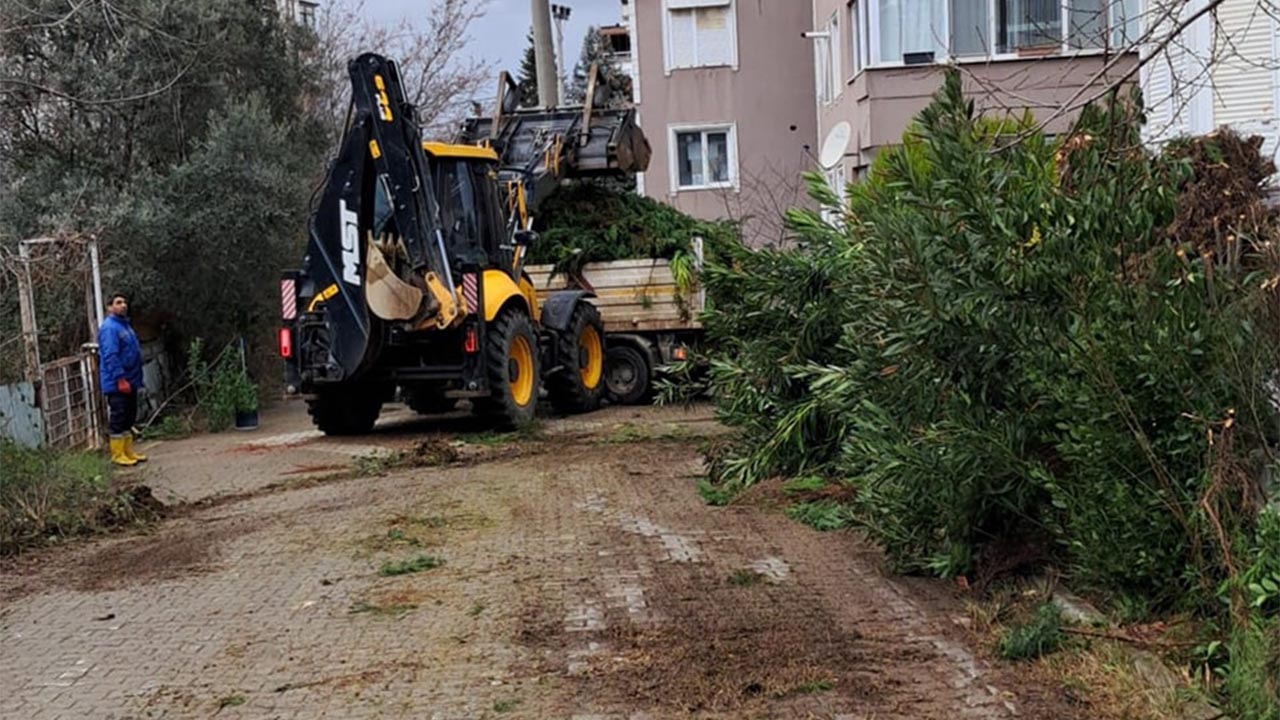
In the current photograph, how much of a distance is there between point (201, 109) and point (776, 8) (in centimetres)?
1492

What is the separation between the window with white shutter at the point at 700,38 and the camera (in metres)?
30.4

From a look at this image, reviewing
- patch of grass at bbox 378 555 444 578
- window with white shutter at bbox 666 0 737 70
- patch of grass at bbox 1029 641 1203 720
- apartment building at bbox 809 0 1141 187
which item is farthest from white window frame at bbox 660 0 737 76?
patch of grass at bbox 1029 641 1203 720

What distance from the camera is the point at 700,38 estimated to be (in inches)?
1201

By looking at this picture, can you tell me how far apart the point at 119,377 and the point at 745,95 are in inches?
769

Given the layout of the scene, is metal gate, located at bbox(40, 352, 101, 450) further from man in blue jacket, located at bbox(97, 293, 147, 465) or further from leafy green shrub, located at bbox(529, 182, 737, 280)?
leafy green shrub, located at bbox(529, 182, 737, 280)

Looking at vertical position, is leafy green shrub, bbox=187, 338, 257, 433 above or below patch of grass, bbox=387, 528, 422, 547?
above

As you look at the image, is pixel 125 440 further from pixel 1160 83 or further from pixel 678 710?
pixel 1160 83

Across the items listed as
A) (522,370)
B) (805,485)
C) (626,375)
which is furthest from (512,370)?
(805,485)

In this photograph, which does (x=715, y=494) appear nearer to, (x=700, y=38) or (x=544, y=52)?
(x=544, y=52)

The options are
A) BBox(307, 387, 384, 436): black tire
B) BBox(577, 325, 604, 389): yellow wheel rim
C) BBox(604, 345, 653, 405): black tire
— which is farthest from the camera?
BBox(604, 345, 653, 405): black tire

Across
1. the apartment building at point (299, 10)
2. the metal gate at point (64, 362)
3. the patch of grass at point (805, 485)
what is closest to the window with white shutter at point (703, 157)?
the apartment building at point (299, 10)

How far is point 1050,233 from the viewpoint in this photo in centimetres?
620

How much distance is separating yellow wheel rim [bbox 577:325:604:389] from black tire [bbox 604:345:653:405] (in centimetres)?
38

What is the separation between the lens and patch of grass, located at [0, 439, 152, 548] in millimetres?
9312
